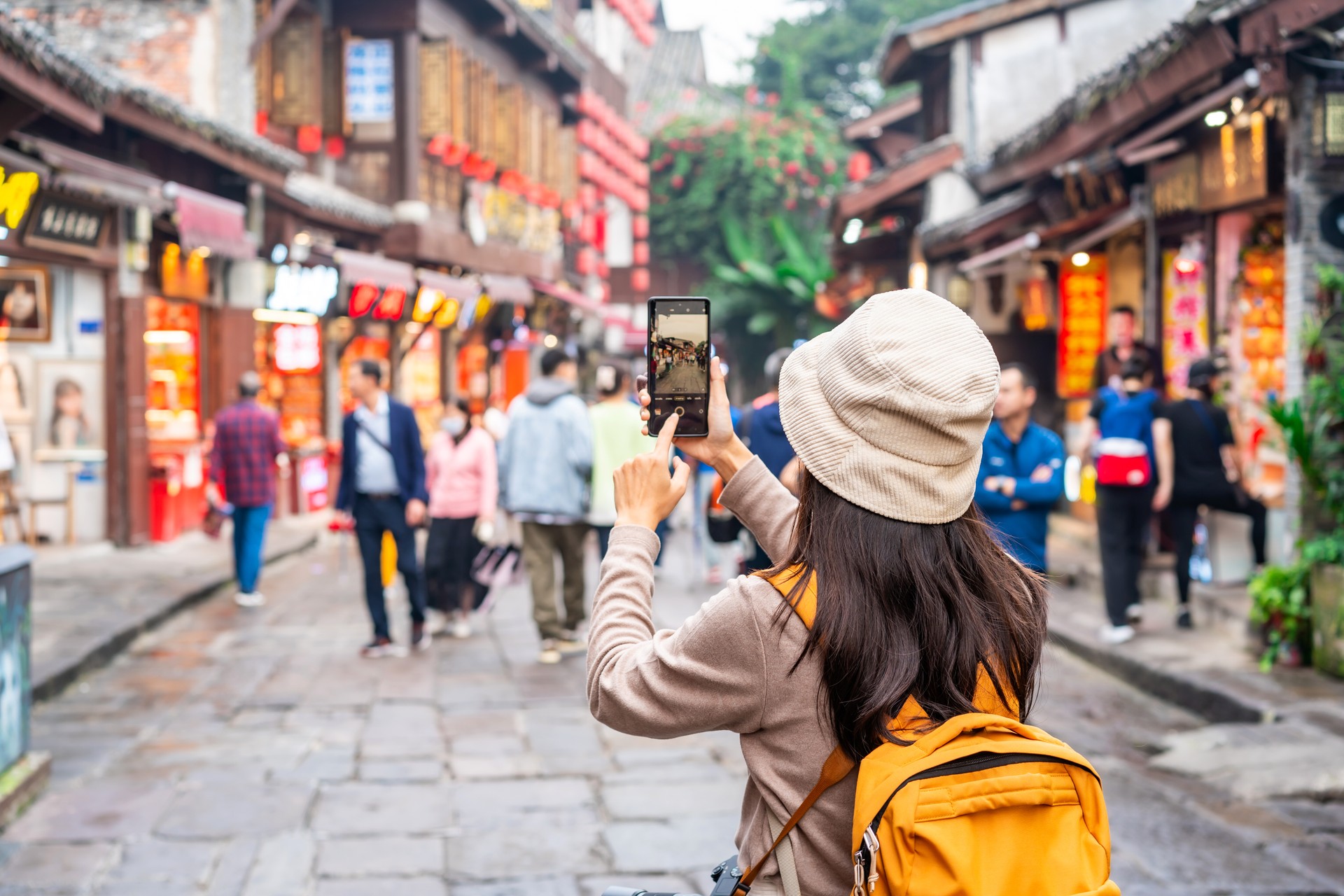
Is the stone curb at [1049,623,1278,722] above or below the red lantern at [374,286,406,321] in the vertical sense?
below

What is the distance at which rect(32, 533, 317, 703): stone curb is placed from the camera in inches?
286

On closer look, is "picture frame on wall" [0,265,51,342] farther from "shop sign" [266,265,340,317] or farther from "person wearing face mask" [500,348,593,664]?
"person wearing face mask" [500,348,593,664]

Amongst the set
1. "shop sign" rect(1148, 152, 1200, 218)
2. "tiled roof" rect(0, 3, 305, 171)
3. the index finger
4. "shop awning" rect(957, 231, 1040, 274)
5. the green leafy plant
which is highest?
"tiled roof" rect(0, 3, 305, 171)

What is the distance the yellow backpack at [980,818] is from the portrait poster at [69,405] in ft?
40.7

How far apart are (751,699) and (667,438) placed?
457 mm

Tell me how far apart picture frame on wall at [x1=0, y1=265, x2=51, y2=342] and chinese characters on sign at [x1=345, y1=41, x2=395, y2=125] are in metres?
7.16

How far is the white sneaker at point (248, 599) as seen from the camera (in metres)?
10.6

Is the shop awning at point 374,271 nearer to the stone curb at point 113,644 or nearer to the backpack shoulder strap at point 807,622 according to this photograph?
the stone curb at point 113,644

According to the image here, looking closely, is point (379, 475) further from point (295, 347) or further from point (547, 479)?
point (295, 347)

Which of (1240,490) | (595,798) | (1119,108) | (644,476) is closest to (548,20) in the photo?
(1119,108)

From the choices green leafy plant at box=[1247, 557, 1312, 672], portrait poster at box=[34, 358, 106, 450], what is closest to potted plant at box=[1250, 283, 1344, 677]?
green leafy plant at box=[1247, 557, 1312, 672]

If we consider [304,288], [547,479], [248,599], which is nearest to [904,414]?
[547,479]

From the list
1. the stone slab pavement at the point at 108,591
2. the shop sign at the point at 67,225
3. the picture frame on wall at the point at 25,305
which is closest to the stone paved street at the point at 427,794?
the stone slab pavement at the point at 108,591

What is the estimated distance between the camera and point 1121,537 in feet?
28.1
